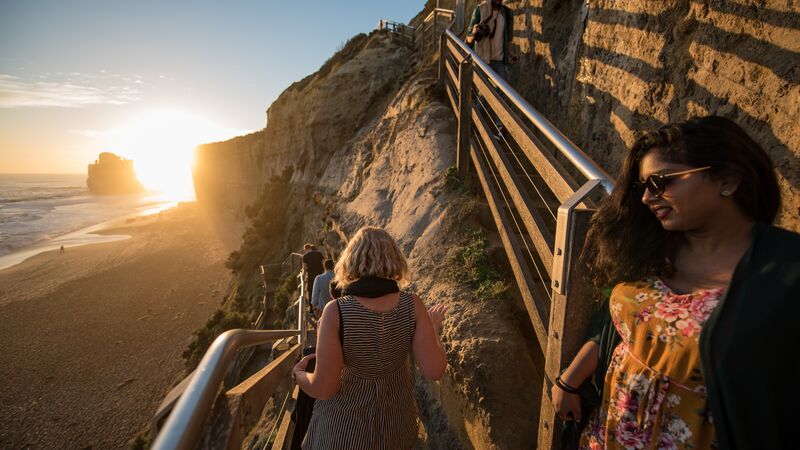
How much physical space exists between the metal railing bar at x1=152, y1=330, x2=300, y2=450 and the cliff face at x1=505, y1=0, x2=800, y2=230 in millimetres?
3067

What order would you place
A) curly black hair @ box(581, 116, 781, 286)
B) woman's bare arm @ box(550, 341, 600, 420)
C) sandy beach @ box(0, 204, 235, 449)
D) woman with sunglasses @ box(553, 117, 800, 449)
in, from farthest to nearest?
sandy beach @ box(0, 204, 235, 449) < woman's bare arm @ box(550, 341, 600, 420) < curly black hair @ box(581, 116, 781, 286) < woman with sunglasses @ box(553, 117, 800, 449)

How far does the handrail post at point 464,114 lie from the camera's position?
5.05 metres

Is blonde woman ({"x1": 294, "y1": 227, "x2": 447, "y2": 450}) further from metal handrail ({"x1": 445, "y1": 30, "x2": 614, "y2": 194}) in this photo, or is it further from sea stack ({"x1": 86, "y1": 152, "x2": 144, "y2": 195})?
sea stack ({"x1": 86, "y1": 152, "x2": 144, "y2": 195})

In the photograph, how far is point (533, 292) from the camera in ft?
8.92

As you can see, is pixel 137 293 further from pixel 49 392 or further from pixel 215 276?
pixel 49 392

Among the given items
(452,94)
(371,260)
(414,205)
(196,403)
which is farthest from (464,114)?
(196,403)

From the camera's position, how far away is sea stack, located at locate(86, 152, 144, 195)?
4951 inches

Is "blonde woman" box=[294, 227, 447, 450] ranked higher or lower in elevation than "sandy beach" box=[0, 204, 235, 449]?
higher

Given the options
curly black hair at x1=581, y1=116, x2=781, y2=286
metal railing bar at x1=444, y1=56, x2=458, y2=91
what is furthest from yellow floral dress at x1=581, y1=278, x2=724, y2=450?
metal railing bar at x1=444, y1=56, x2=458, y2=91

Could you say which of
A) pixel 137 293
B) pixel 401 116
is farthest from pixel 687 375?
pixel 137 293

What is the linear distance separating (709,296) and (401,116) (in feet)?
27.8

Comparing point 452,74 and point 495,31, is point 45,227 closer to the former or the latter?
point 452,74

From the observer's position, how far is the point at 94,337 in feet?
62.6

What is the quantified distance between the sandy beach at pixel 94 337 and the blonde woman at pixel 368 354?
15387 millimetres
